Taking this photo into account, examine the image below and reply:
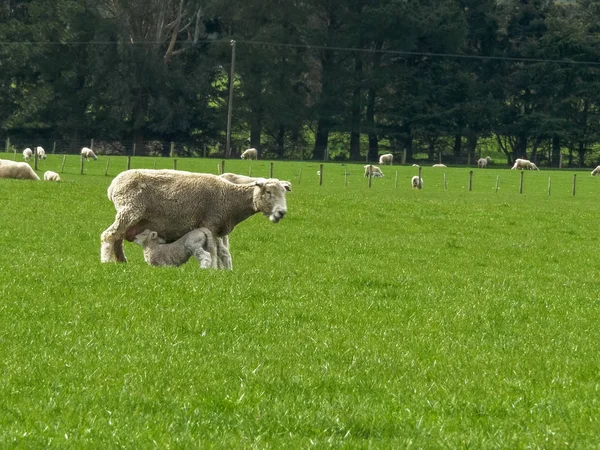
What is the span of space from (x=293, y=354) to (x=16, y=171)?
107 feet

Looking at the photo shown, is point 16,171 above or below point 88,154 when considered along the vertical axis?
below

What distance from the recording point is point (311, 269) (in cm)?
2016

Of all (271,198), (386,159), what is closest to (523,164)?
(386,159)

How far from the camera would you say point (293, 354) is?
10594 millimetres

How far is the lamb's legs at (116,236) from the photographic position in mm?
17078

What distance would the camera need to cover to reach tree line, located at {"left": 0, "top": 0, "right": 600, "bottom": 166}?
81250 millimetres

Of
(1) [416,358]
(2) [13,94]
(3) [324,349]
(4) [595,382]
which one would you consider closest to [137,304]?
(3) [324,349]

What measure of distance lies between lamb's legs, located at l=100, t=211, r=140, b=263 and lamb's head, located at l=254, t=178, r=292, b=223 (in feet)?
6.22

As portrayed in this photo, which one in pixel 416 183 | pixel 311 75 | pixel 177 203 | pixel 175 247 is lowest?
pixel 175 247

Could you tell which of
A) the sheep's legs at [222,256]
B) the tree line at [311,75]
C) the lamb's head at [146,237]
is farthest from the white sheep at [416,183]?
the lamb's head at [146,237]

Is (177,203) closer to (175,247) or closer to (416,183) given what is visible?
(175,247)

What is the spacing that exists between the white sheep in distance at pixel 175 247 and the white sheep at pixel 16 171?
2512 centimetres

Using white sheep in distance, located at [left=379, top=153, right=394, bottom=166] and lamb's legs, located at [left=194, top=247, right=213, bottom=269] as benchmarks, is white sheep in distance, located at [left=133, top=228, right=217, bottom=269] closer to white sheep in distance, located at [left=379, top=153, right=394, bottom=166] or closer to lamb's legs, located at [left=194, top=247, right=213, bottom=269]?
lamb's legs, located at [left=194, top=247, right=213, bottom=269]

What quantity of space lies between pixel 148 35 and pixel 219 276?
68.4m
